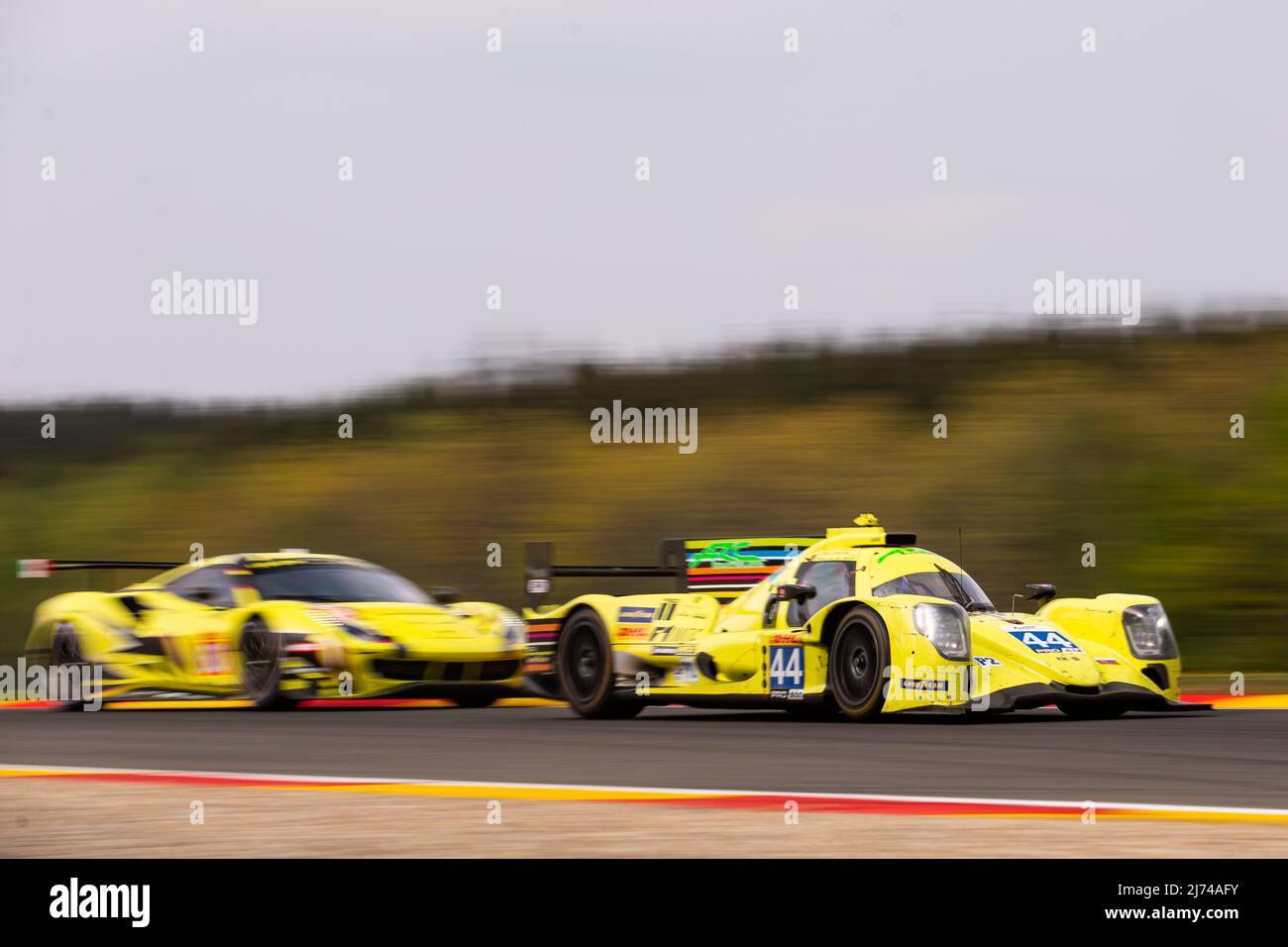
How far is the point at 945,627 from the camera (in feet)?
37.8

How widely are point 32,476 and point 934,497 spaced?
1804 cm

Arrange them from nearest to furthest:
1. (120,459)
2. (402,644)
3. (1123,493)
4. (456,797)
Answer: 1. (456,797)
2. (402,644)
3. (1123,493)
4. (120,459)

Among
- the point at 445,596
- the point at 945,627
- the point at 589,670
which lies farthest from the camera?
the point at 445,596

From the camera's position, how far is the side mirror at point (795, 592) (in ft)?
40.5

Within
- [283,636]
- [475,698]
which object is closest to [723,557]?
[475,698]

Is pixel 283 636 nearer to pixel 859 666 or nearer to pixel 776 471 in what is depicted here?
pixel 859 666

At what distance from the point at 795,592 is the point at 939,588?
2.92ft

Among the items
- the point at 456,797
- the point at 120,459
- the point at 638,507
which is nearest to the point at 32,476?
the point at 120,459

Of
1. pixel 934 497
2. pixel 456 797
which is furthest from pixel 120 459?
pixel 456 797

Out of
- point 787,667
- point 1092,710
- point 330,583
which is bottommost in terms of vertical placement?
point 1092,710
